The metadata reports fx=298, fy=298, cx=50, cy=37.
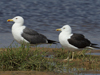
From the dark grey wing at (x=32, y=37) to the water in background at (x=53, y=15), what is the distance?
155cm

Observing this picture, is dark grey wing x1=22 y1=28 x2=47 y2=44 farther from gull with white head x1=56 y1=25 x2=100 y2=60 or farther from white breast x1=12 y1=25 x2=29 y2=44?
gull with white head x1=56 y1=25 x2=100 y2=60

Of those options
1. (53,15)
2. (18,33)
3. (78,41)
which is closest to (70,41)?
(78,41)

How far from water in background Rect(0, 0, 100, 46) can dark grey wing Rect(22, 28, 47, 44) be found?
1.55 meters

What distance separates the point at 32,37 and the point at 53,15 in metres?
9.39

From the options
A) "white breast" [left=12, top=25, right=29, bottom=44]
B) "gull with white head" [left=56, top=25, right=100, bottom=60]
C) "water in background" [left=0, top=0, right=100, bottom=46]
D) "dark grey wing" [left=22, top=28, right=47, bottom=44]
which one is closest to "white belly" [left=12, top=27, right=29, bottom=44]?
"white breast" [left=12, top=25, right=29, bottom=44]

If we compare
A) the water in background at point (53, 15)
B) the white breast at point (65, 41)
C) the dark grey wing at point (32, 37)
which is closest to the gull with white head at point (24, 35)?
the dark grey wing at point (32, 37)

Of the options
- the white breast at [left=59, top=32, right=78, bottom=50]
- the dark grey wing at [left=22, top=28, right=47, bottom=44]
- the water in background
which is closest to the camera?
the white breast at [left=59, top=32, right=78, bottom=50]

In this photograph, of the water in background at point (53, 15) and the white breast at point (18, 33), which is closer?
the white breast at point (18, 33)

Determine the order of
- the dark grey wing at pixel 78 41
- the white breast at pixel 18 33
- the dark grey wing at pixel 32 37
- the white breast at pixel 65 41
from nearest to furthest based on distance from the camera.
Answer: the white breast at pixel 65 41
the dark grey wing at pixel 78 41
the white breast at pixel 18 33
the dark grey wing at pixel 32 37

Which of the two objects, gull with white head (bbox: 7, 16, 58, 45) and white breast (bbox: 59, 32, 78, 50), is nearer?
white breast (bbox: 59, 32, 78, 50)

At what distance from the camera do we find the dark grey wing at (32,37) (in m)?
9.72

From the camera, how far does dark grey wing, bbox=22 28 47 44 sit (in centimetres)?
972

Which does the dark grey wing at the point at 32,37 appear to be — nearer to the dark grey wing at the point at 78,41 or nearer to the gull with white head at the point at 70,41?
the gull with white head at the point at 70,41

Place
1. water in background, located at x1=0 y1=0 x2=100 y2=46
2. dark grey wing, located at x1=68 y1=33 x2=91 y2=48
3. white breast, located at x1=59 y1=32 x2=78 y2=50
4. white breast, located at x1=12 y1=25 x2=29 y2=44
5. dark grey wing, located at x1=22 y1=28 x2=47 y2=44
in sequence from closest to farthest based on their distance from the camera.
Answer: white breast, located at x1=59 y1=32 x2=78 y2=50, dark grey wing, located at x1=68 y1=33 x2=91 y2=48, white breast, located at x1=12 y1=25 x2=29 y2=44, dark grey wing, located at x1=22 y1=28 x2=47 y2=44, water in background, located at x1=0 y1=0 x2=100 y2=46
